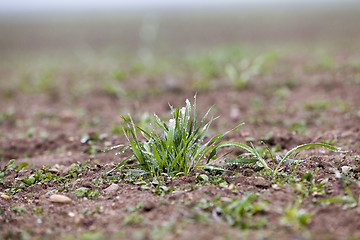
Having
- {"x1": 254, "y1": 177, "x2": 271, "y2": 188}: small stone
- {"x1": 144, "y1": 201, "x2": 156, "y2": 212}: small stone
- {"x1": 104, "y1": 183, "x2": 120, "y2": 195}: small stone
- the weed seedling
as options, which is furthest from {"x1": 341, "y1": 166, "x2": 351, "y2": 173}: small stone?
{"x1": 104, "y1": 183, "x2": 120, "y2": 195}: small stone

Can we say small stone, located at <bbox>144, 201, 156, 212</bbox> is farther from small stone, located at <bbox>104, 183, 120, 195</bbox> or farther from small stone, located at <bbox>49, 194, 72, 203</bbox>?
small stone, located at <bbox>49, 194, 72, 203</bbox>

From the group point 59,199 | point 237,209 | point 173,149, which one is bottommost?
point 59,199

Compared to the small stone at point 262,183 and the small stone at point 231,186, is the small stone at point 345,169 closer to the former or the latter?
the small stone at point 262,183

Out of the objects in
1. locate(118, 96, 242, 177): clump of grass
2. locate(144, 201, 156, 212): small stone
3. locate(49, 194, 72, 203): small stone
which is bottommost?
locate(49, 194, 72, 203): small stone

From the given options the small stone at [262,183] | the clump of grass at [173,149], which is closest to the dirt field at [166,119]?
the small stone at [262,183]

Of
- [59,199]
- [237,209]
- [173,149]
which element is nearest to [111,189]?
[59,199]

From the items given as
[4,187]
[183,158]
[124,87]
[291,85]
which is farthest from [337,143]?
[124,87]

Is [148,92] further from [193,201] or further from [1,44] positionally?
[1,44]

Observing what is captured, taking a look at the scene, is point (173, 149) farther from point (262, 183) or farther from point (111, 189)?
point (262, 183)

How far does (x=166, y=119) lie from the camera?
13.3ft

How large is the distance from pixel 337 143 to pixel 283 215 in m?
1.48

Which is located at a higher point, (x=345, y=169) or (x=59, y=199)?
(x=345, y=169)

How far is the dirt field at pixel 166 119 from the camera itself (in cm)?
191

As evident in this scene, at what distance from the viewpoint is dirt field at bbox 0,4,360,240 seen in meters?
1.91
